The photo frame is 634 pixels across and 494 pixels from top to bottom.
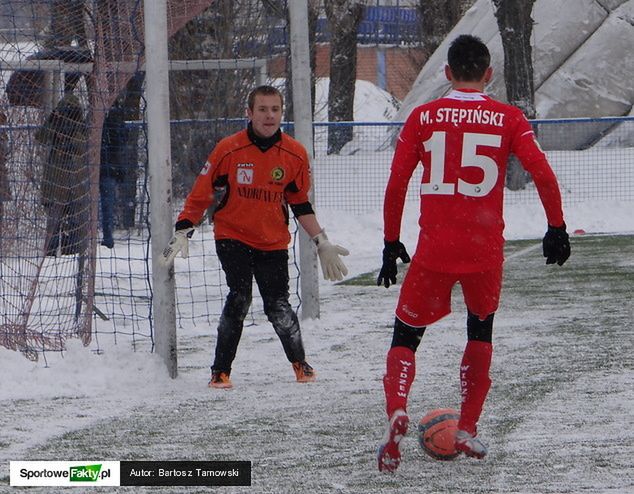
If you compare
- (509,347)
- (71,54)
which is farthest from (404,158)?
(71,54)

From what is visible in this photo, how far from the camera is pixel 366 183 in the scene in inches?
764

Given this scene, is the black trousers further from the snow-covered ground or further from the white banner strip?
the white banner strip

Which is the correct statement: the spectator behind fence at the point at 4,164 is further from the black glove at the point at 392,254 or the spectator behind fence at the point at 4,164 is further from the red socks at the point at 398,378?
the red socks at the point at 398,378

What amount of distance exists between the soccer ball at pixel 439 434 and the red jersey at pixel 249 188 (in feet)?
6.75

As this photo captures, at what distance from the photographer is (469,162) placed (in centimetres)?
570

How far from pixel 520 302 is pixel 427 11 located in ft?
84.5

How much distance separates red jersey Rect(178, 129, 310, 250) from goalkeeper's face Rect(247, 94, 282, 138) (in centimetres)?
10

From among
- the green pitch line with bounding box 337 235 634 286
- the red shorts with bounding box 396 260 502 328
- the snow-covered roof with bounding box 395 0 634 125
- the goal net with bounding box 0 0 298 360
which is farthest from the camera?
the snow-covered roof with bounding box 395 0 634 125

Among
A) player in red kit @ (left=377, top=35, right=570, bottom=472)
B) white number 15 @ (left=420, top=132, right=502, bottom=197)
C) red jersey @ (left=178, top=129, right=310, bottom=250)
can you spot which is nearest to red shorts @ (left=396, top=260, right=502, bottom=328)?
player in red kit @ (left=377, top=35, right=570, bottom=472)

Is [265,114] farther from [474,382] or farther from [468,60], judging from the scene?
[474,382]

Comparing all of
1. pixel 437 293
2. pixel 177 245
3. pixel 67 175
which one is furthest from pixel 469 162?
pixel 67 175

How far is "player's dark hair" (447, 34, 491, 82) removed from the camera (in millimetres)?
5836

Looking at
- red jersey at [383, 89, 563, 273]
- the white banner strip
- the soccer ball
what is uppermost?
red jersey at [383, 89, 563, 273]

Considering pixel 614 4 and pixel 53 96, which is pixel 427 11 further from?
pixel 53 96
